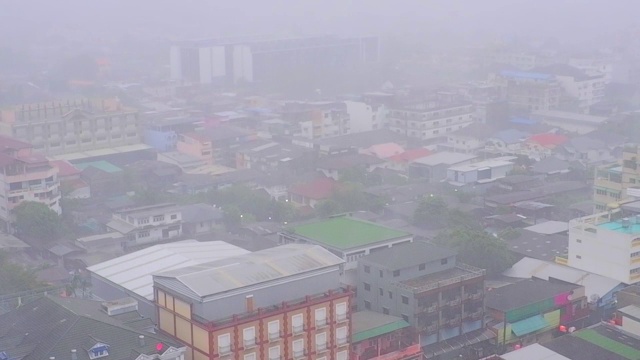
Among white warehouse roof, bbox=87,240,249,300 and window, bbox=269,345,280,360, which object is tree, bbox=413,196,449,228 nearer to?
white warehouse roof, bbox=87,240,249,300

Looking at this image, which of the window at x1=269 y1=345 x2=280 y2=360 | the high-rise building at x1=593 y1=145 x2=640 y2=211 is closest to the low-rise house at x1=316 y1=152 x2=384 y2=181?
the high-rise building at x1=593 y1=145 x2=640 y2=211

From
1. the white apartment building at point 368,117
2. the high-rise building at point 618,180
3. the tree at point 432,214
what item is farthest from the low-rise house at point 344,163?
the high-rise building at point 618,180

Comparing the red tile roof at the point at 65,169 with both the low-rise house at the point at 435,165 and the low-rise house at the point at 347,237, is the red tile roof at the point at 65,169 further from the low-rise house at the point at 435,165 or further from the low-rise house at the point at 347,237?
the low-rise house at the point at 347,237

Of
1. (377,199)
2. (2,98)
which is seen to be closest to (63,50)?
(2,98)

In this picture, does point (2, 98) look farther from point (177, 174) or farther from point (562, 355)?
point (562, 355)

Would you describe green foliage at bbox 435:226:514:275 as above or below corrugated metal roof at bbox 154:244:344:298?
below
